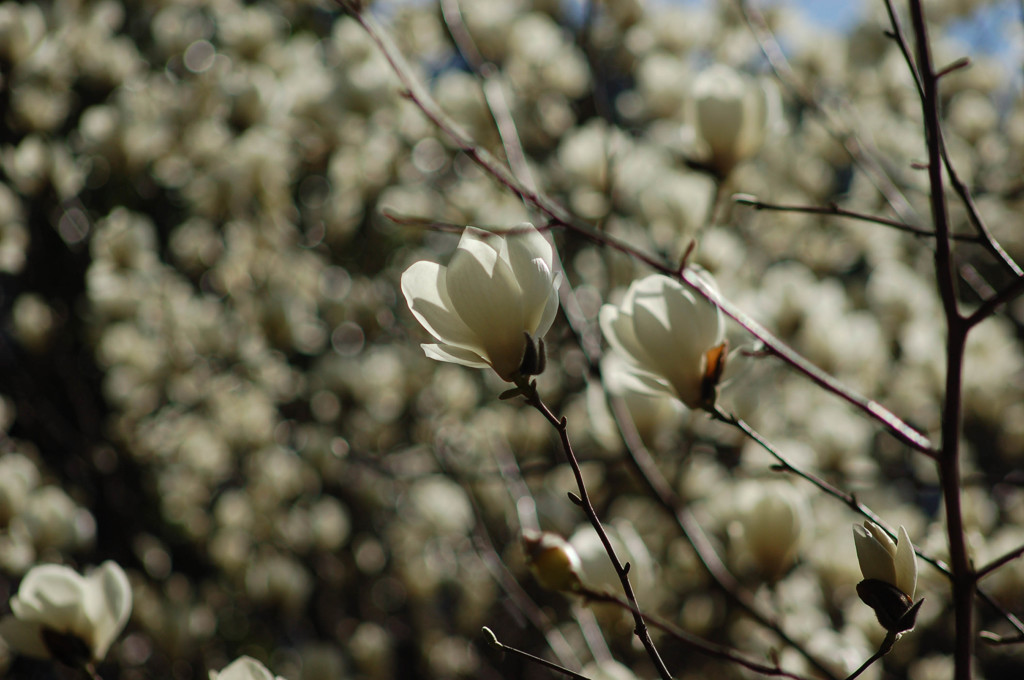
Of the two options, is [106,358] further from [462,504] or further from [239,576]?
[462,504]

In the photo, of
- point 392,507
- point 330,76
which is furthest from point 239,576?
point 330,76

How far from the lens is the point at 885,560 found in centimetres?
45

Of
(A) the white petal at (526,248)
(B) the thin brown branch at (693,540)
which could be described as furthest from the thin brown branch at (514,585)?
(A) the white petal at (526,248)

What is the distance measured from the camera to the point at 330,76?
2.11 metres

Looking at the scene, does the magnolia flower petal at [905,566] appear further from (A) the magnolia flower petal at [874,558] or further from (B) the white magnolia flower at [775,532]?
(B) the white magnolia flower at [775,532]

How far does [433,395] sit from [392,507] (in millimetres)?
331

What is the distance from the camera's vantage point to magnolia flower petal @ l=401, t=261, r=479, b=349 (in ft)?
1.66

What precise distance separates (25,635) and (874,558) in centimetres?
69

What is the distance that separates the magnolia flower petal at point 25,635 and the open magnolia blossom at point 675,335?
56 centimetres

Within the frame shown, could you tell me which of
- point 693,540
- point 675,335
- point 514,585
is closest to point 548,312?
point 675,335

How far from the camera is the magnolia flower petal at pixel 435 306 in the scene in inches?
19.9

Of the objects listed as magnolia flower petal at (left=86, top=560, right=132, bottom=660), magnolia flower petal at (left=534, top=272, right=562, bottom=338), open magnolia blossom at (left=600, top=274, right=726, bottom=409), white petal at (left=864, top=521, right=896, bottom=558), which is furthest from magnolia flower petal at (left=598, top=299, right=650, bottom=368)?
magnolia flower petal at (left=86, top=560, right=132, bottom=660)

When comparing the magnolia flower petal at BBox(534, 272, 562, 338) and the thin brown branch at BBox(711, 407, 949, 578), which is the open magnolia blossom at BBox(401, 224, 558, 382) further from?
the thin brown branch at BBox(711, 407, 949, 578)

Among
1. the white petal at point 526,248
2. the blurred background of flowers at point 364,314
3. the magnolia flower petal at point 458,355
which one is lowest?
the blurred background of flowers at point 364,314
